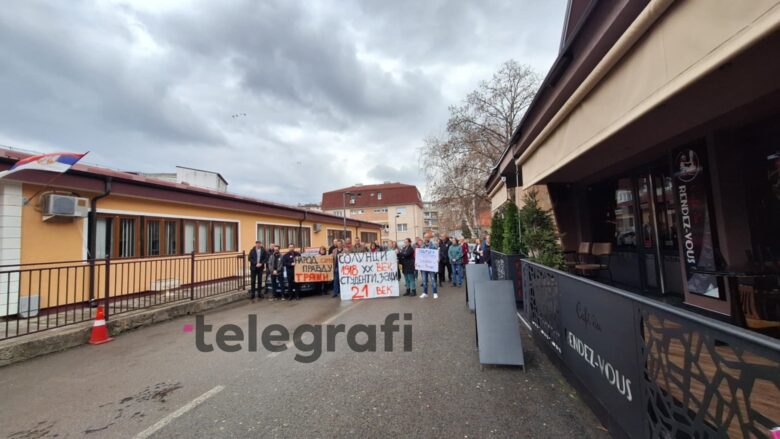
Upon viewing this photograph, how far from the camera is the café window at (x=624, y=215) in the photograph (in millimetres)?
7305

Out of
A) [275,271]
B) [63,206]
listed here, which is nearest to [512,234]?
[275,271]

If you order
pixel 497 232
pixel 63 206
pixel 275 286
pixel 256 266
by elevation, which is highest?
pixel 63 206

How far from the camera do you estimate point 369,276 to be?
10109 millimetres

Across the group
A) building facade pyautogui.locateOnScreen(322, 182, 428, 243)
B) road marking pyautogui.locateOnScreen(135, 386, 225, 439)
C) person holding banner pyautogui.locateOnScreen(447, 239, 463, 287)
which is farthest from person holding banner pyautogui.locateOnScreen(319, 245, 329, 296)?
building facade pyautogui.locateOnScreen(322, 182, 428, 243)

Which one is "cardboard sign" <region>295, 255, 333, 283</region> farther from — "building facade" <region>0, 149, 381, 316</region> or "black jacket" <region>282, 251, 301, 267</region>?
"building facade" <region>0, 149, 381, 316</region>

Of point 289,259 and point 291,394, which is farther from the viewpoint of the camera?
point 289,259

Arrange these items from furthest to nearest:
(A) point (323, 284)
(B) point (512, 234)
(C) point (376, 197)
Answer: (C) point (376, 197) < (A) point (323, 284) < (B) point (512, 234)

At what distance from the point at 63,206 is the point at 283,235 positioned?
11212 mm

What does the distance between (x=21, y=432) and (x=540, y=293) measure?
6.04m

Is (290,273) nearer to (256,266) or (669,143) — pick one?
(256,266)

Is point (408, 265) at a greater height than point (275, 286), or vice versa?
point (408, 265)

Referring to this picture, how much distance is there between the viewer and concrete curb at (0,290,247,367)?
17.5 feet

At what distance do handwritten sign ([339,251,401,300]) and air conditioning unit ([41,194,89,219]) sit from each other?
6890mm

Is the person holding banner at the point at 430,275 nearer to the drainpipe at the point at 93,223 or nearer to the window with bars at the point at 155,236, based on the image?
the window with bars at the point at 155,236
